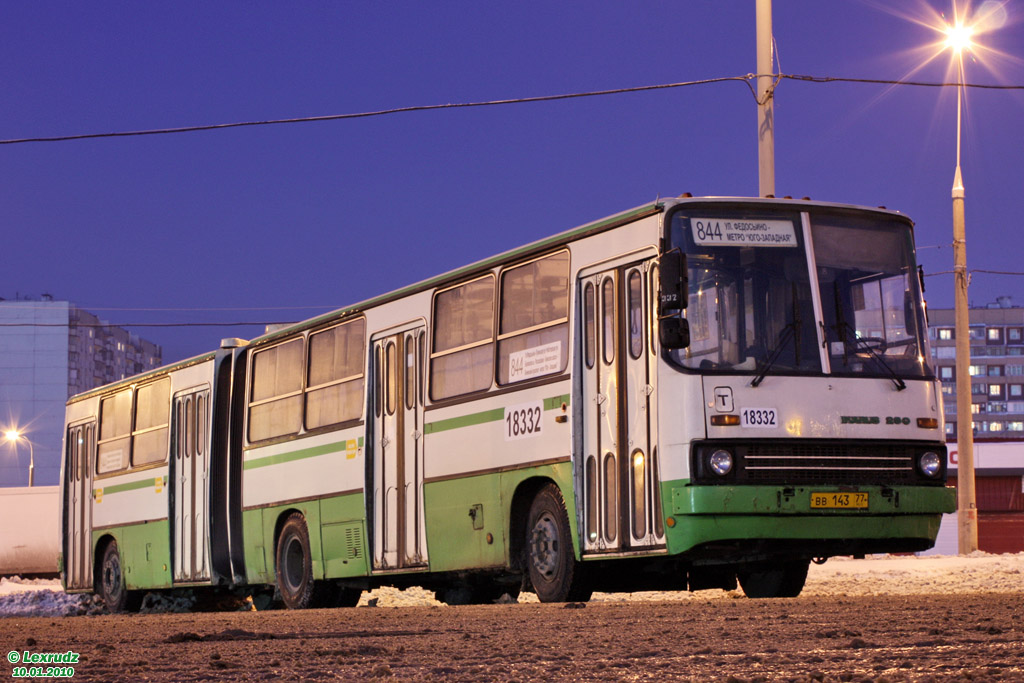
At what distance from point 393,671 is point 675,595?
13.9 m

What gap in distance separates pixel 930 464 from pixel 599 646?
18.9 ft

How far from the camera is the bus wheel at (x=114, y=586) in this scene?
23.4 meters

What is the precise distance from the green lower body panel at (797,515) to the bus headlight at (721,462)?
13 cm

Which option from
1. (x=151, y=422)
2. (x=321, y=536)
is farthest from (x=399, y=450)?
(x=151, y=422)

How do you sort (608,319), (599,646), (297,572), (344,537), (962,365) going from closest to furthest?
1. (599,646)
2. (608,319)
3. (344,537)
4. (297,572)
5. (962,365)

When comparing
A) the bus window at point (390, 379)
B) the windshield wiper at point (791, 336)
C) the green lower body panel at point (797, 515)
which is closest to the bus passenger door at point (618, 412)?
the green lower body panel at point (797, 515)

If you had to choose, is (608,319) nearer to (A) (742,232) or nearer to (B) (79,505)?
(A) (742,232)

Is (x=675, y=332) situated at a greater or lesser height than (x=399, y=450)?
greater

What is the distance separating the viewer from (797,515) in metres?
11.9

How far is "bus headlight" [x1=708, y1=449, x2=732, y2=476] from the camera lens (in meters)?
11.7

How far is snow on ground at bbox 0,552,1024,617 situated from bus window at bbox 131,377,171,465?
338 centimetres

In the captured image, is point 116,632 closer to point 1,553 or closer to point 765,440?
point 765,440

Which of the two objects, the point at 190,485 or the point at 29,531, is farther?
the point at 29,531

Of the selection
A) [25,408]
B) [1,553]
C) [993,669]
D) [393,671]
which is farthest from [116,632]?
[25,408]
